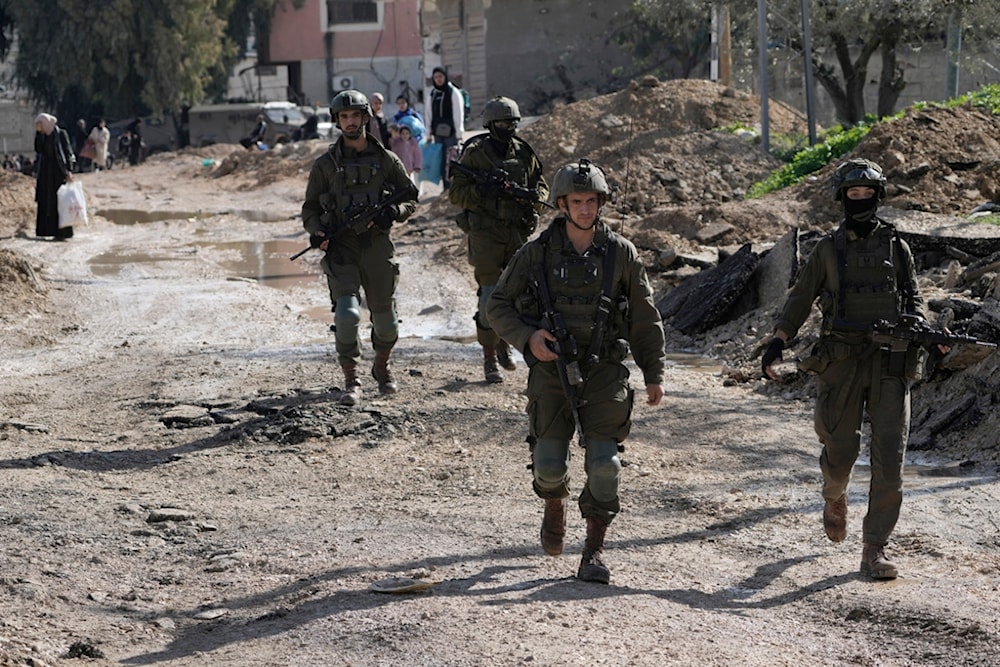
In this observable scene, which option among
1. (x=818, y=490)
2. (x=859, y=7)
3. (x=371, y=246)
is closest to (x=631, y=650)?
(x=818, y=490)

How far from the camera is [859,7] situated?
20.1 meters

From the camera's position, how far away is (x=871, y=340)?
5.46 m

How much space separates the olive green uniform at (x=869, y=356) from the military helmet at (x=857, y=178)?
149 millimetres

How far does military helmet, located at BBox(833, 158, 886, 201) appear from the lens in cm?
542

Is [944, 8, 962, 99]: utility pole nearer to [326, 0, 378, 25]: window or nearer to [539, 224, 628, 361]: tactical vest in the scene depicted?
[539, 224, 628, 361]: tactical vest

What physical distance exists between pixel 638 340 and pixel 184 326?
25.0 feet

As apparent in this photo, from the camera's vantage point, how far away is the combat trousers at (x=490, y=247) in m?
9.05

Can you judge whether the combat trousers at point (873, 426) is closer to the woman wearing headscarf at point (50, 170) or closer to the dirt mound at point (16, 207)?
the woman wearing headscarf at point (50, 170)

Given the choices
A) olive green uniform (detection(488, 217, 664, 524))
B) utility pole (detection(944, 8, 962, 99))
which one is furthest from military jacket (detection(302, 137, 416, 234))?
utility pole (detection(944, 8, 962, 99))

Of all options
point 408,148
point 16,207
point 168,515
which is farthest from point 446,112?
point 168,515

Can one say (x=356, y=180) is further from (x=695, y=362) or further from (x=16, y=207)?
(x=16, y=207)

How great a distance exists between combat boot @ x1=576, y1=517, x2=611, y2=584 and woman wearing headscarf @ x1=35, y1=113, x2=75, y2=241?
14.0 metres

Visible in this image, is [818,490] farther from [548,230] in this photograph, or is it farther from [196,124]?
[196,124]

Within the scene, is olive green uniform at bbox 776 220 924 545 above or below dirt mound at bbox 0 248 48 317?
above
